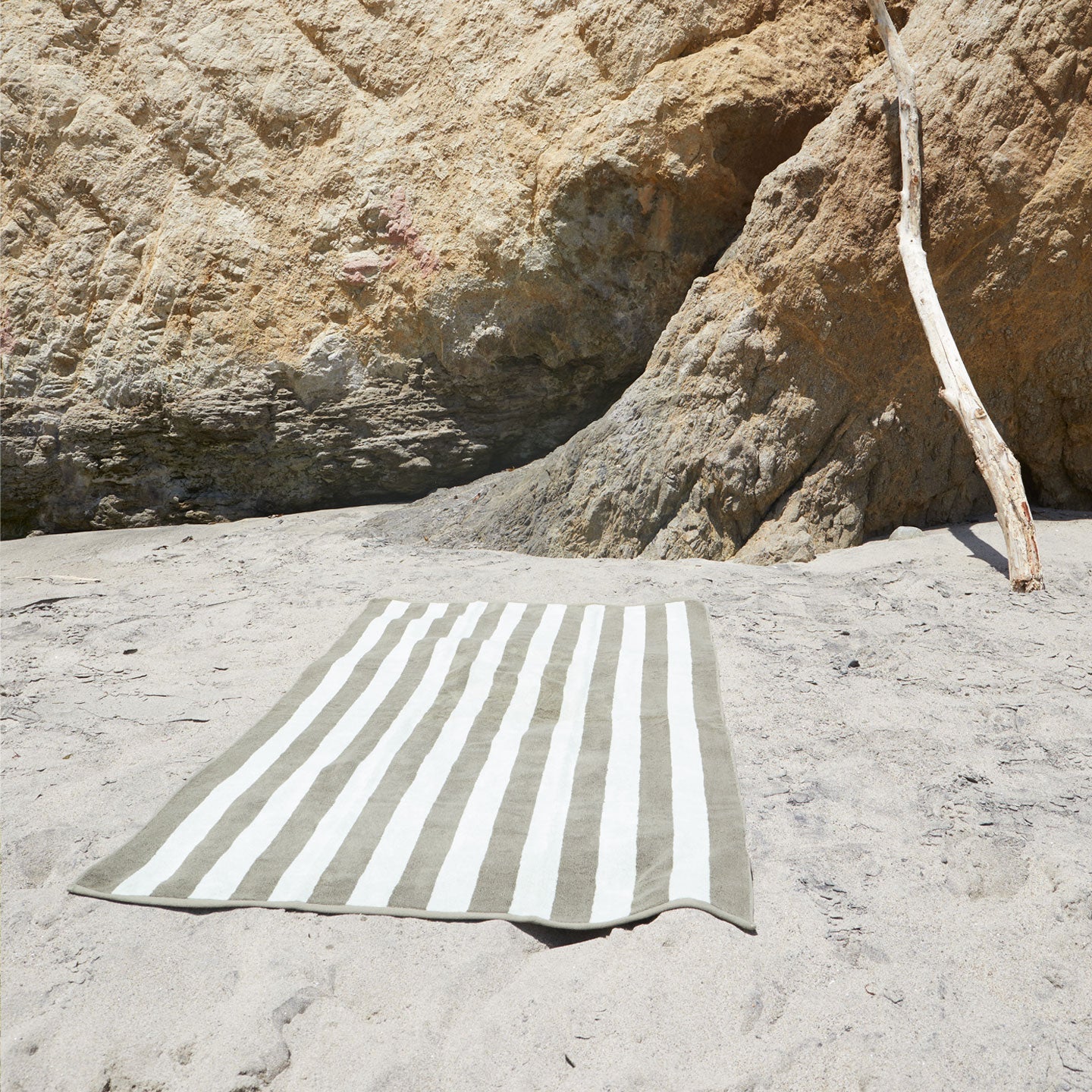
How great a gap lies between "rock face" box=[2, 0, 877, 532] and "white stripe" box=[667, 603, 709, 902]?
338 centimetres

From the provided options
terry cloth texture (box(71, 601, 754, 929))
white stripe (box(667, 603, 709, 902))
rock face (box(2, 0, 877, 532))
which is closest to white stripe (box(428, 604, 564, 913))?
terry cloth texture (box(71, 601, 754, 929))

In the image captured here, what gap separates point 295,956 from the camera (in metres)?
1.71

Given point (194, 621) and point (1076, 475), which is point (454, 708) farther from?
point (1076, 475)

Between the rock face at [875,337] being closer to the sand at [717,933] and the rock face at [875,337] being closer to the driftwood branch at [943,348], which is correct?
the driftwood branch at [943,348]

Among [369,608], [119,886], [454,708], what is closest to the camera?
[119,886]

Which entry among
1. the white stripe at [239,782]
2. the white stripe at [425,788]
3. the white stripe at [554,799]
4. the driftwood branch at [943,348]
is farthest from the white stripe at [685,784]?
the driftwood branch at [943,348]

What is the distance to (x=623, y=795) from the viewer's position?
2238mm

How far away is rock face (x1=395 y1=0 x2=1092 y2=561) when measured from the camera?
4348 mm

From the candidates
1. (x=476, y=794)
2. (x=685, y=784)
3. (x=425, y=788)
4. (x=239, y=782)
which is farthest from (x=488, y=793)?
(x=239, y=782)

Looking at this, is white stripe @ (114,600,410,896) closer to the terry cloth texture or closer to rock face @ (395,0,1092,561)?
the terry cloth texture

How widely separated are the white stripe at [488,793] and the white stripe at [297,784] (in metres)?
0.45

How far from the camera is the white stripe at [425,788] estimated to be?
1904 millimetres

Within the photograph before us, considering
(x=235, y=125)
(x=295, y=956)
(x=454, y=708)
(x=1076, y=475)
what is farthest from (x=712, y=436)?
(x=235, y=125)

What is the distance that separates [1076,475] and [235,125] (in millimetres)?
6285
